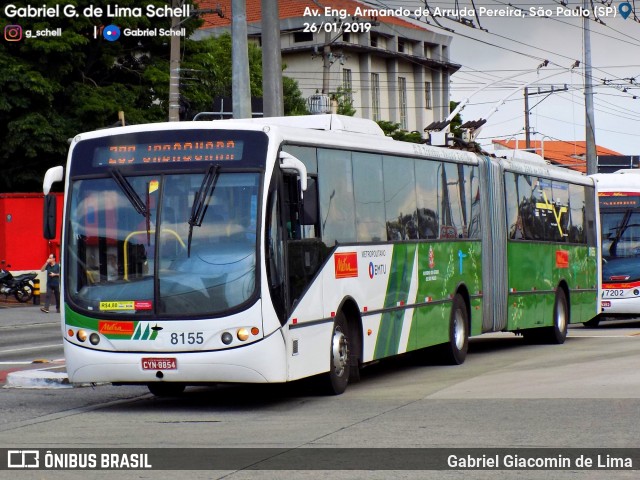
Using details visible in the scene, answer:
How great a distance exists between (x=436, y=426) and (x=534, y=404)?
6.10ft

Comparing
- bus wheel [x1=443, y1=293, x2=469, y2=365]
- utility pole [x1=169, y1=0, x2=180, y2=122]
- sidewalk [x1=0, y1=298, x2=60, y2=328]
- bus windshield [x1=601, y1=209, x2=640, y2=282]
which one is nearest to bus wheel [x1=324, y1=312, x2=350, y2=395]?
bus wheel [x1=443, y1=293, x2=469, y2=365]

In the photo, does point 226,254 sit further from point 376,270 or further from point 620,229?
point 620,229

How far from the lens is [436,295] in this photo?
1772 centimetres

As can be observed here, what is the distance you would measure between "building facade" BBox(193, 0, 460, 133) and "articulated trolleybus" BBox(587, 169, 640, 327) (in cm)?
3344

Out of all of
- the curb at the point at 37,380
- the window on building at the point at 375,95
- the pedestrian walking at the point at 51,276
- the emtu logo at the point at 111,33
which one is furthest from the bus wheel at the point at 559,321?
the window on building at the point at 375,95

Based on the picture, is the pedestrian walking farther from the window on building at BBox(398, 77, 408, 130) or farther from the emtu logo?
the window on building at BBox(398, 77, 408, 130)

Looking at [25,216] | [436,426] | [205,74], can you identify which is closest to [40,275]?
[25,216]

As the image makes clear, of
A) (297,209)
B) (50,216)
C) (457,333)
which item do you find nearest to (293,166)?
(297,209)

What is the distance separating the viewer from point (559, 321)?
914 inches

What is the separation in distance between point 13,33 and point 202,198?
3031 centimetres

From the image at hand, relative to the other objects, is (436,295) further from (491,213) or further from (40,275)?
(40,275)

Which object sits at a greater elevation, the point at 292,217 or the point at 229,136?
the point at 229,136

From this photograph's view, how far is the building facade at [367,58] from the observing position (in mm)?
68000

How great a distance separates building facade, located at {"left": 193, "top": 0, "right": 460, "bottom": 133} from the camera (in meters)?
68.0
